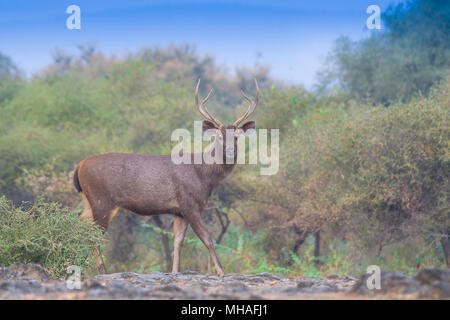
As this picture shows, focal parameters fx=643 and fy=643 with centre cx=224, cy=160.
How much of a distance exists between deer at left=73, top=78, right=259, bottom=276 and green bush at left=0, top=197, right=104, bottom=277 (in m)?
2.74

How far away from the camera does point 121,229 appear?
17344 mm

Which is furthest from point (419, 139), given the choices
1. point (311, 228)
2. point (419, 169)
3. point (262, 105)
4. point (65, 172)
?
point (65, 172)

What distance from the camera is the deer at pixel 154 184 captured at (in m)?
12.2

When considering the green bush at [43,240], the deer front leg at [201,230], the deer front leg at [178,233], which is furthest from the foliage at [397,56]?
the green bush at [43,240]

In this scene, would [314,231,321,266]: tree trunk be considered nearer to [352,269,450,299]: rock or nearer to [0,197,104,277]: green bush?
[0,197,104,277]: green bush

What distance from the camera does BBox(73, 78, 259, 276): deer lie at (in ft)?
40.0

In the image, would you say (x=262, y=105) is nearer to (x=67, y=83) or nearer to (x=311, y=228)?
(x=311, y=228)

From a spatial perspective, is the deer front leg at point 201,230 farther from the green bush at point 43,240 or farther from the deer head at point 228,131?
the green bush at point 43,240

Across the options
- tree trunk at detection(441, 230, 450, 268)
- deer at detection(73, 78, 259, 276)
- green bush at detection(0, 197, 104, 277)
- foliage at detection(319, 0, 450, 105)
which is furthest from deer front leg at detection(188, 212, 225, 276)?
foliage at detection(319, 0, 450, 105)

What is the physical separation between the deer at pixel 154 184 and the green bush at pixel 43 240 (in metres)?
2.74

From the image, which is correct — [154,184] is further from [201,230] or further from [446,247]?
[446,247]

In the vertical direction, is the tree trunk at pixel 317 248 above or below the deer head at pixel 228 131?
below

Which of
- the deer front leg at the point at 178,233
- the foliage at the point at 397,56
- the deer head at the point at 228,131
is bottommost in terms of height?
the deer front leg at the point at 178,233

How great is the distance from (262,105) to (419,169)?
7.66 metres
